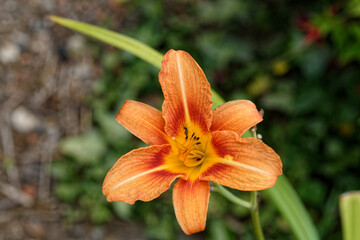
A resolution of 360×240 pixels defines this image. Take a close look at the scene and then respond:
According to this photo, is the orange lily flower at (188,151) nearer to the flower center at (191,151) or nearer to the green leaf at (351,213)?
the flower center at (191,151)

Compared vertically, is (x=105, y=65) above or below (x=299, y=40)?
above

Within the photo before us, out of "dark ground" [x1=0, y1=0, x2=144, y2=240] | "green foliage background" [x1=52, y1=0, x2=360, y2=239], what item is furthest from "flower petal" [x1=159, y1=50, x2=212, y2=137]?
"dark ground" [x1=0, y1=0, x2=144, y2=240]

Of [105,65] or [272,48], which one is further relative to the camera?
[105,65]

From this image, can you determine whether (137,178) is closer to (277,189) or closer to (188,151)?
(188,151)

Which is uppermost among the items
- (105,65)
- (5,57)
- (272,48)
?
(5,57)

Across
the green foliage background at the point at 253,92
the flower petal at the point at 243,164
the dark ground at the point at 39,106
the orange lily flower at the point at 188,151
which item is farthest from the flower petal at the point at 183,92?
the dark ground at the point at 39,106

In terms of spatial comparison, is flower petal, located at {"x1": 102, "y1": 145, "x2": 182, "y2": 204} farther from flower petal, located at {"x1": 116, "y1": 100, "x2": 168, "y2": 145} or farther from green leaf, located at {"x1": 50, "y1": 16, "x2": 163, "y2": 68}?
green leaf, located at {"x1": 50, "y1": 16, "x2": 163, "y2": 68}

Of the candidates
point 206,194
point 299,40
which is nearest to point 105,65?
point 299,40

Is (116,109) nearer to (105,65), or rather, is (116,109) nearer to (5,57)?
(105,65)
